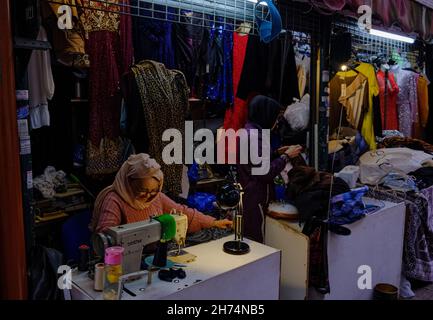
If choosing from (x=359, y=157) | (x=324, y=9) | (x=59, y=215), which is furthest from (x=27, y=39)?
(x=359, y=157)

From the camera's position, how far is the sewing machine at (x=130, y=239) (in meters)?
1.72

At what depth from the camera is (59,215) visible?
3000 millimetres

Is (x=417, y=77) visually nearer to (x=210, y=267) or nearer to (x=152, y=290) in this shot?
(x=210, y=267)

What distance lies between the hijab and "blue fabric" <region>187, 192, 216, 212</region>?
77cm

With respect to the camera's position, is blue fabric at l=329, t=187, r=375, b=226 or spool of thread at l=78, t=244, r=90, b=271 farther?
blue fabric at l=329, t=187, r=375, b=226

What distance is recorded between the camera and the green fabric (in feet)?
6.15

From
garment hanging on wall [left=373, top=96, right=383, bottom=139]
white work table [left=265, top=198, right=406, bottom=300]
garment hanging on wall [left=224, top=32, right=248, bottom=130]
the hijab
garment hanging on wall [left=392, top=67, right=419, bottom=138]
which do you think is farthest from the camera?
garment hanging on wall [left=392, top=67, right=419, bottom=138]

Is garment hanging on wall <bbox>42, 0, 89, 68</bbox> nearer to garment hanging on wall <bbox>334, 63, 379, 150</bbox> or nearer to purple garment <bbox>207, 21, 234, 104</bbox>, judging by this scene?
purple garment <bbox>207, 21, 234, 104</bbox>

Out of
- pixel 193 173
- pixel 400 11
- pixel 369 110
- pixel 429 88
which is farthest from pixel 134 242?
pixel 429 88

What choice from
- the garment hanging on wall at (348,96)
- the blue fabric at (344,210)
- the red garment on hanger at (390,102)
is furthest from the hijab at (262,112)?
the red garment on hanger at (390,102)

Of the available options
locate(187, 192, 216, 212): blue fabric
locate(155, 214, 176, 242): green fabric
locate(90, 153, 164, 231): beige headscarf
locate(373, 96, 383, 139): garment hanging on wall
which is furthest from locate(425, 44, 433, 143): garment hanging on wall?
locate(155, 214, 176, 242): green fabric

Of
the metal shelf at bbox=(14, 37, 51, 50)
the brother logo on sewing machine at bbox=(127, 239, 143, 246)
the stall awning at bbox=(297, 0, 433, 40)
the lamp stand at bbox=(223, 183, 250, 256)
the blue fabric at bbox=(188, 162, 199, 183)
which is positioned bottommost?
→ the lamp stand at bbox=(223, 183, 250, 256)

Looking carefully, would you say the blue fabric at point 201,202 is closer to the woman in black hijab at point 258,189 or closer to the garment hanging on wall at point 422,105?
the woman in black hijab at point 258,189

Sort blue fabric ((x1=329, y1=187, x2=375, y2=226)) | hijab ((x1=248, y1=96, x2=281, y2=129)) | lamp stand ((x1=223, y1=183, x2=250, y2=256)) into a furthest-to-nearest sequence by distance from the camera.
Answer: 1. hijab ((x1=248, y1=96, x2=281, y2=129))
2. blue fabric ((x1=329, y1=187, x2=375, y2=226))
3. lamp stand ((x1=223, y1=183, x2=250, y2=256))
